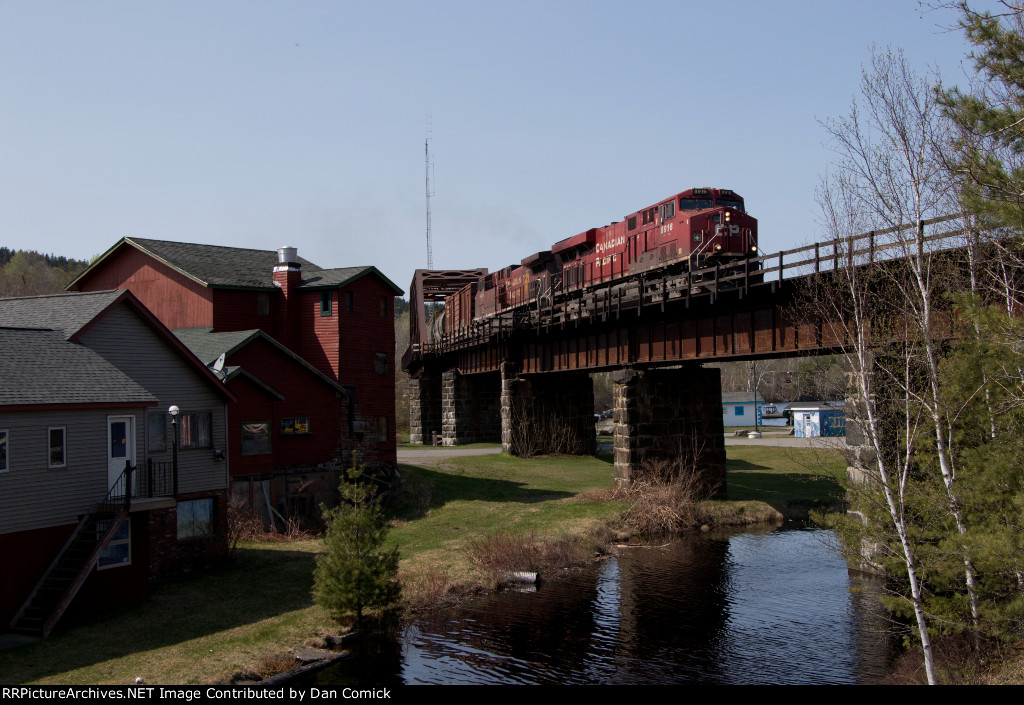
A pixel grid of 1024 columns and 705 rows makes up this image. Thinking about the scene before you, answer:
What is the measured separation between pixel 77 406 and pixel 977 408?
71.1 ft

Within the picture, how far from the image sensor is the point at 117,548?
72.2 ft

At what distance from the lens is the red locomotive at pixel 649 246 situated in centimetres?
3550

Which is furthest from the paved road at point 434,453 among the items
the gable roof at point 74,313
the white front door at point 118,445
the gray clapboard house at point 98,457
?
the white front door at point 118,445

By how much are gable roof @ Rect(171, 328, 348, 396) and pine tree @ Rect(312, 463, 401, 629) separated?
40.7ft

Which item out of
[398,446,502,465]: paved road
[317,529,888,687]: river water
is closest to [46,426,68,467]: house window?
[317,529,888,687]: river water

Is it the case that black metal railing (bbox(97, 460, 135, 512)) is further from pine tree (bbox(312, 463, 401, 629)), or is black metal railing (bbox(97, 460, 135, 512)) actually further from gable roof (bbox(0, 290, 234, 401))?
pine tree (bbox(312, 463, 401, 629))

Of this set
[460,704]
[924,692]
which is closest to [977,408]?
[924,692]

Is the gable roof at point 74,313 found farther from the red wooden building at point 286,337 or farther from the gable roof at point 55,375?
the red wooden building at point 286,337

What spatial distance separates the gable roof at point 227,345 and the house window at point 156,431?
4.93 m

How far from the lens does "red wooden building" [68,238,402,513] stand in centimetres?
3269

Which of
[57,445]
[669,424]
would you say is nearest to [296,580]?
[57,445]

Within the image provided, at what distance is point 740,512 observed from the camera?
37.5 m

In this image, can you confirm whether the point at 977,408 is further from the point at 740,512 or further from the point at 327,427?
the point at 327,427

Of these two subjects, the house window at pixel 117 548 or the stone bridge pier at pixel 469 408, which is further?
the stone bridge pier at pixel 469 408
